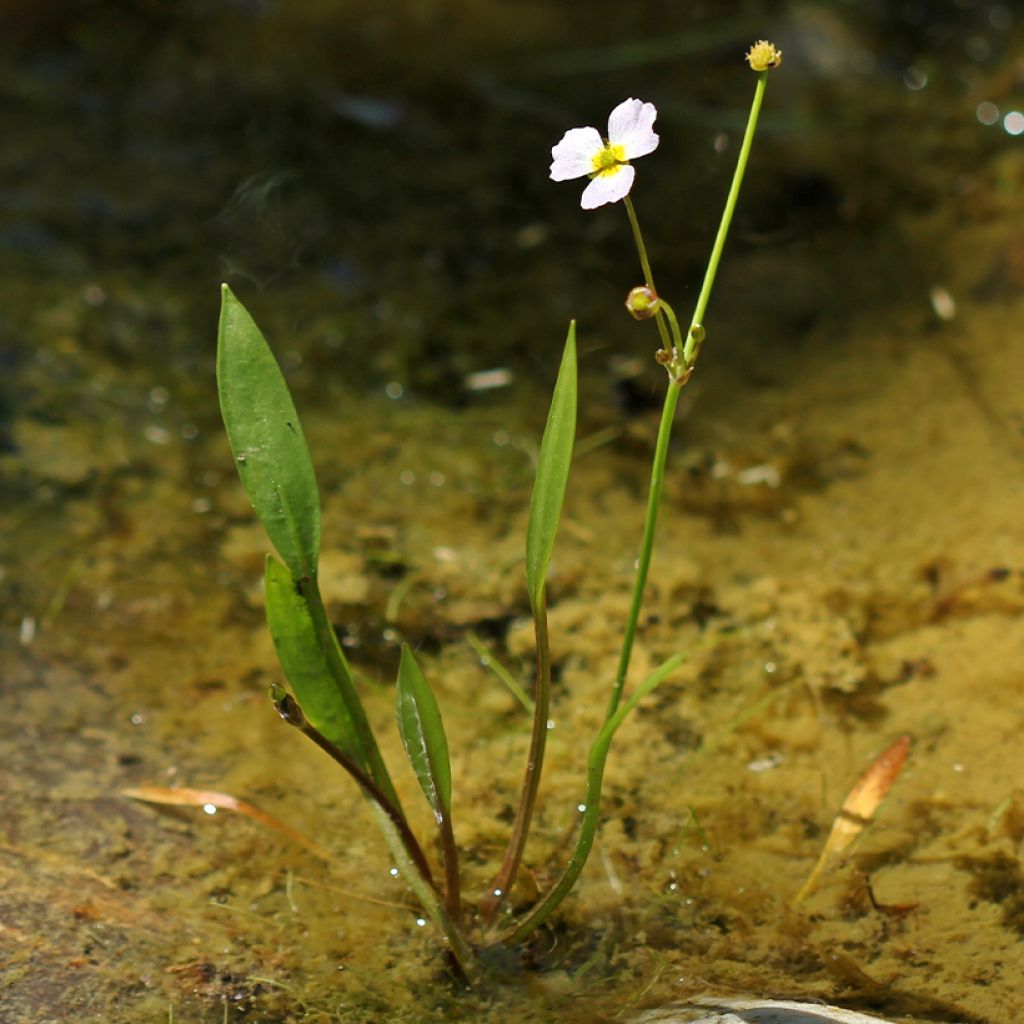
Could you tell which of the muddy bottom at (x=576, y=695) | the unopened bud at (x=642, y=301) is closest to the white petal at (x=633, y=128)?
the unopened bud at (x=642, y=301)

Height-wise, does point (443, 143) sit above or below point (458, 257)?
above

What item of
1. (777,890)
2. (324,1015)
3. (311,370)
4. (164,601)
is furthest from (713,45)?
(324,1015)

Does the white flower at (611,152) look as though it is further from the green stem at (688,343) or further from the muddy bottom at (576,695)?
the muddy bottom at (576,695)

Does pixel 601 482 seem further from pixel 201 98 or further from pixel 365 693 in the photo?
pixel 201 98

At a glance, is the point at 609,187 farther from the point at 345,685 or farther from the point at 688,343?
the point at 345,685

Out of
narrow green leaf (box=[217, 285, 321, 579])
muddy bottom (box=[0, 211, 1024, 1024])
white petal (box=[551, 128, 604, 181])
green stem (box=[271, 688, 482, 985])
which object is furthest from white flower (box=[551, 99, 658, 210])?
muddy bottom (box=[0, 211, 1024, 1024])

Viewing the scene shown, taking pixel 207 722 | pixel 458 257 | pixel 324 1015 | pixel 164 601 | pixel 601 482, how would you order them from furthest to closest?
pixel 458 257
pixel 601 482
pixel 164 601
pixel 207 722
pixel 324 1015
